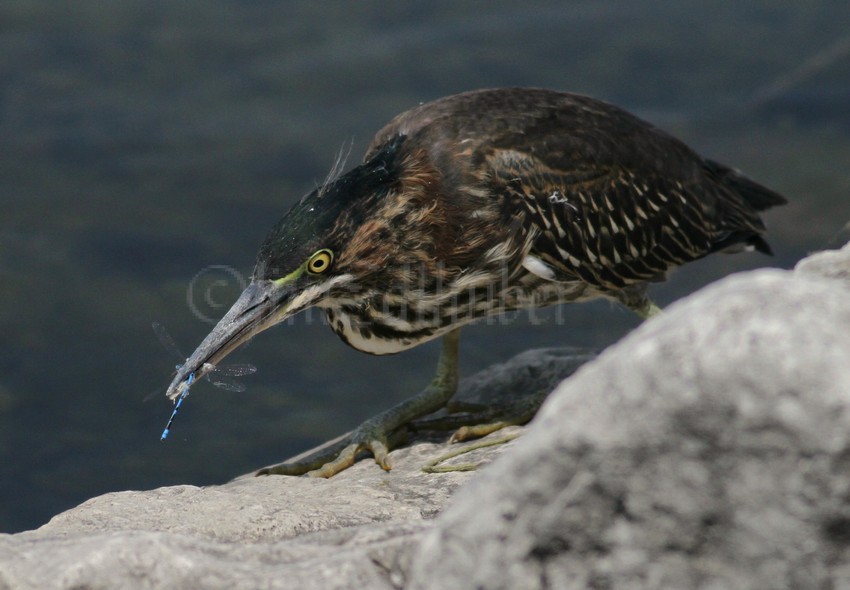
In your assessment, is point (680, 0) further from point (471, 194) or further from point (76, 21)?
point (471, 194)

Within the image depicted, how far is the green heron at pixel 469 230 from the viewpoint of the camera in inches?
204

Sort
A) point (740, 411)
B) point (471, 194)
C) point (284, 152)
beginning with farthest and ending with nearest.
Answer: point (284, 152) → point (471, 194) → point (740, 411)

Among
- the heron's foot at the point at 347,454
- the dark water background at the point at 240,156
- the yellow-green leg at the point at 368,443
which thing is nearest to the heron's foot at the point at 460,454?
the yellow-green leg at the point at 368,443

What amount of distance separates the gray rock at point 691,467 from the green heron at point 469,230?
278 cm

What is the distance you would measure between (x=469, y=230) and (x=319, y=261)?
33.2 inches

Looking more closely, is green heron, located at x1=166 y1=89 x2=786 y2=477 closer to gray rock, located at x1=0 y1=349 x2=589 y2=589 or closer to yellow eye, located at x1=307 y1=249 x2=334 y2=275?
yellow eye, located at x1=307 y1=249 x2=334 y2=275

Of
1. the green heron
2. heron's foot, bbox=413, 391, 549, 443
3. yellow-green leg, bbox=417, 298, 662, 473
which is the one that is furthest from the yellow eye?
heron's foot, bbox=413, 391, 549, 443

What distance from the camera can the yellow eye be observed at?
16.9 feet

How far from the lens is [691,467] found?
224 cm

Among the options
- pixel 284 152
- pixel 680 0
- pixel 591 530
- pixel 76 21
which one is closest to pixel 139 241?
pixel 284 152

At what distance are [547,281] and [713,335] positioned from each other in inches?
152

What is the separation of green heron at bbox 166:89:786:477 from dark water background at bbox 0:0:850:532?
5.07 ft

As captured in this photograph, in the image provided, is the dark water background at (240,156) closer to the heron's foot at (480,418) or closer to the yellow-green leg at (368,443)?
the yellow-green leg at (368,443)

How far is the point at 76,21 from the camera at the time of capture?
10320mm
